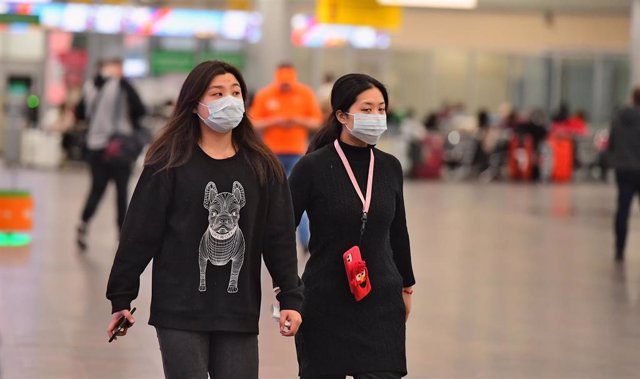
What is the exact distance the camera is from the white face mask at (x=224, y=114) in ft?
14.5

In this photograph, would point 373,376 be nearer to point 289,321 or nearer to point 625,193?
point 289,321

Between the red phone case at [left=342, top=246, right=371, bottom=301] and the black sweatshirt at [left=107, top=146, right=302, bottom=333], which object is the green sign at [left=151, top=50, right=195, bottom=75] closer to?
the red phone case at [left=342, top=246, right=371, bottom=301]

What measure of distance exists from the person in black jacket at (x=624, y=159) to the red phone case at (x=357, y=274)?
9.48 metres

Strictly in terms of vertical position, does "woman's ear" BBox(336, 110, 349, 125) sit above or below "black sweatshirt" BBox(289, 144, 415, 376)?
above

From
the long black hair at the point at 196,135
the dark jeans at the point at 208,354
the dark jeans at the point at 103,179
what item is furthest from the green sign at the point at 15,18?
the dark jeans at the point at 208,354

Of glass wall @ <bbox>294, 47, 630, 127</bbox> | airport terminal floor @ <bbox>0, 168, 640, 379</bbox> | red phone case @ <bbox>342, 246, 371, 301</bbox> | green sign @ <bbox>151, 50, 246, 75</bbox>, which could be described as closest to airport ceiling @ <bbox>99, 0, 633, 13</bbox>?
glass wall @ <bbox>294, 47, 630, 127</bbox>

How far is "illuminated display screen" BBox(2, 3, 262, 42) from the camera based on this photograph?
33750 millimetres

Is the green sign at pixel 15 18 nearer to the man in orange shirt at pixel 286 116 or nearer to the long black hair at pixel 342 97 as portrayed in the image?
the man in orange shirt at pixel 286 116

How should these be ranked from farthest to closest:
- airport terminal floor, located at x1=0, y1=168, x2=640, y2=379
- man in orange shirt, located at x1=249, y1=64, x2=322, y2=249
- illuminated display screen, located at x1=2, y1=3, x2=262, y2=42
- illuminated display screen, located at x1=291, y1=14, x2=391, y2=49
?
illuminated display screen, located at x1=291, y1=14, x2=391, y2=49, illuminated display screen, located at x1=2, y1=3, x2=262, y2=42, man in orange shirt, located at x1=249, y1=64, x2=322, y2=249, airport terminal floor, located at x1=0, y1=168, x2=640, y2=379

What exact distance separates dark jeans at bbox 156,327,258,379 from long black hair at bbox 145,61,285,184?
21.1 inches

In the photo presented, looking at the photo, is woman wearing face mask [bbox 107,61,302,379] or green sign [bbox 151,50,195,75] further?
green sign [bbox 151,50,195,75]

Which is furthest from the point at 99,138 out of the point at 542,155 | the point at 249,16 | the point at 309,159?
the point at 249,16

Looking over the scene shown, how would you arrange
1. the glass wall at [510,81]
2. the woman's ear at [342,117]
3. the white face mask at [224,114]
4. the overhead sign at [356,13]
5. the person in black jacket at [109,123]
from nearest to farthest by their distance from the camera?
1. the white face mask at [224,114]
2. the woman's ear at [342,117]
3. the person in black jacket at [109,123]
4. the overhead sign at [356,13]
5. the glass wall at [510,81]

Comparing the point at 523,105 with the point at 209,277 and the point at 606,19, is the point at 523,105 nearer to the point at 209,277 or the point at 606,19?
the point at 606,19
